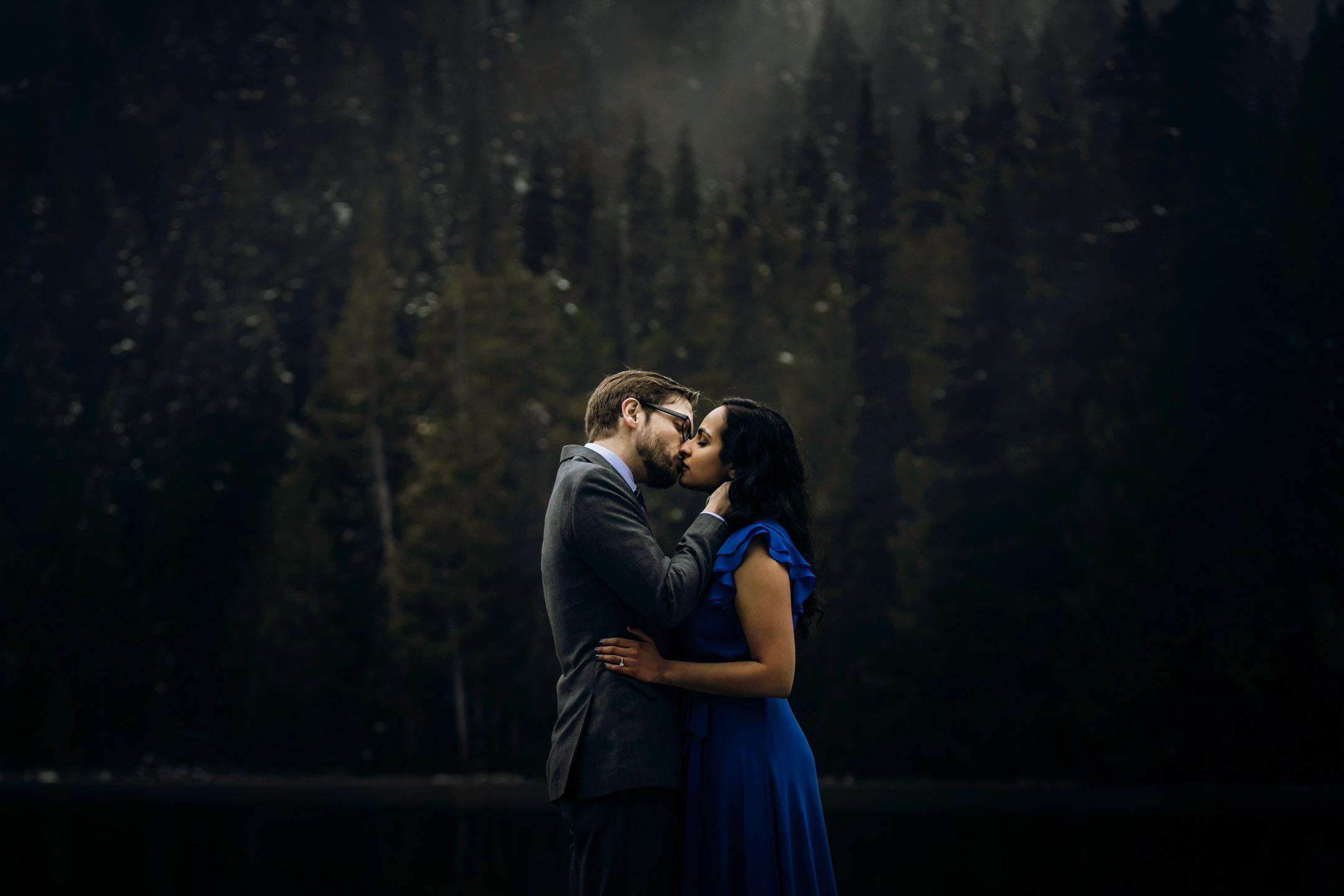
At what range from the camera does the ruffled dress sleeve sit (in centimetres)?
281

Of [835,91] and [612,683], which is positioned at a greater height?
[835,91]

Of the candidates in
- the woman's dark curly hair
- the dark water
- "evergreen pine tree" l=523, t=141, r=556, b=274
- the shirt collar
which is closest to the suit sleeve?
the shirt collar

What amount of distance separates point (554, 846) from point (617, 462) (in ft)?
27.4

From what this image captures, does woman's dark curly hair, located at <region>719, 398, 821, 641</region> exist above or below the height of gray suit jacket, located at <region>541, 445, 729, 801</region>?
above

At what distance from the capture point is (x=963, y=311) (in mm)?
19609

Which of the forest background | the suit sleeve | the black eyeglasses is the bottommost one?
the suit sleeve

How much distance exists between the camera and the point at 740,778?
2.89 metres

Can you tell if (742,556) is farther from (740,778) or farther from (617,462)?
(740,778)

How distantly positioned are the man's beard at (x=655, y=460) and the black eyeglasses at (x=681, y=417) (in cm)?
6

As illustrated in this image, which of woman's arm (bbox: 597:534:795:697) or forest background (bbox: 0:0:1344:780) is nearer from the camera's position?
woman's arm (bbox: 597:534:795:697)

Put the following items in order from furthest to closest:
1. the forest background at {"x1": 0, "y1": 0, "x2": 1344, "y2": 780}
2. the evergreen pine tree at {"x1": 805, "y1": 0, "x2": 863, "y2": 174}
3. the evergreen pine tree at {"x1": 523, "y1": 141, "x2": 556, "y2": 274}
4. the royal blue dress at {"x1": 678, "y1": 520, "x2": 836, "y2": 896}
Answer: the evergreen pine tree at {"x1": 805, "y1": 0, "x2": 863, "y2": 174}
the evergreen pine tree at {"x1": 523, "y1": 141, "x2": 556, "y2": 274}
the forest background at {"x1": 0, "y1": 0, "x2": 1344, "y2": 780}
the royal blue dress at {"x1": 678, "y1": 520, "x2": 836, "y2": 896}

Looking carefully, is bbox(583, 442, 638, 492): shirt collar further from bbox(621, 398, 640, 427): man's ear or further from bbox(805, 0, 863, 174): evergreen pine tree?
bbox(805, 0, 863, 174): evergreen pine tree

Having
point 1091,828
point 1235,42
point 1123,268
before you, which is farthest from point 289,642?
point 1235,42

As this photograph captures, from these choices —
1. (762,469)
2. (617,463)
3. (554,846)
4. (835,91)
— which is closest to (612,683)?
(617,463)
